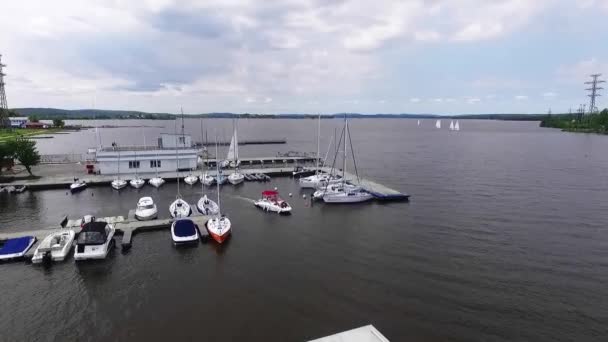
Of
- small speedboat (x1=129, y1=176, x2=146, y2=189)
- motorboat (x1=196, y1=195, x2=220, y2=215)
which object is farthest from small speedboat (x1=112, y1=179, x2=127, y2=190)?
motorboat (x1=196, y1=195, x2=220, y2=215)

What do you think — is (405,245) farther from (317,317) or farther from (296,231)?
(317,317)

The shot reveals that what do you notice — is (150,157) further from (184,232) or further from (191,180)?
(184,232)

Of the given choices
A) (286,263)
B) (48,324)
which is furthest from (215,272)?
(48,324)

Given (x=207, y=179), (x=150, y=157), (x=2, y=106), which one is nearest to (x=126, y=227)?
(x=207, y=179)

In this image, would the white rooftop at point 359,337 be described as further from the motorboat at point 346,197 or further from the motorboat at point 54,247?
the motorboat at point 346,197

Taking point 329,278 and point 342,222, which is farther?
point 342,222
